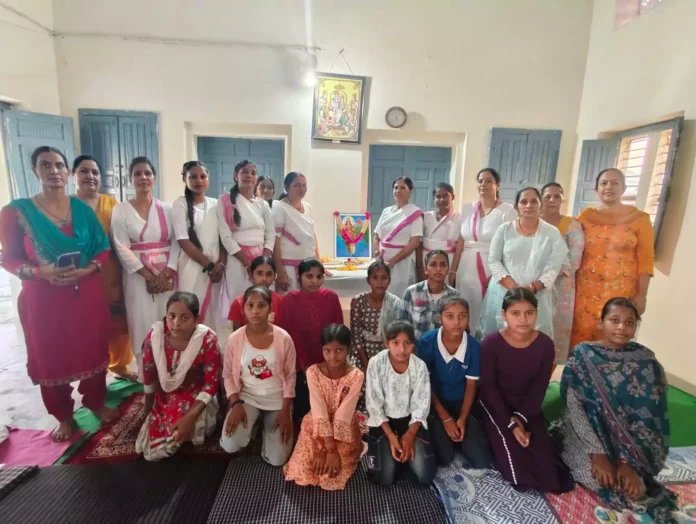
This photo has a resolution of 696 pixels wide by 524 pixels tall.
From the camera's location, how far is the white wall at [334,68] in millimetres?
4195

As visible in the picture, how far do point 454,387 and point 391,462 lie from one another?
0.55 meters

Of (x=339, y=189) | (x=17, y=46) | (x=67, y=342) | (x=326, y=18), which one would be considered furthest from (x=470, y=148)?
(x=17, y=46)

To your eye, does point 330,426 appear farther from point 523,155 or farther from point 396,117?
point 523,155

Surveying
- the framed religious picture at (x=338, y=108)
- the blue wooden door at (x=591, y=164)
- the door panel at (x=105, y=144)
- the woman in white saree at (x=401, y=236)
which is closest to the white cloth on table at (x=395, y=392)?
the woman in white saree at (x=401, y=236)

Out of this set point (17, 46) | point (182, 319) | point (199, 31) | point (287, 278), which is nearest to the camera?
point (182, 319)

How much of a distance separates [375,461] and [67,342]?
1.84m

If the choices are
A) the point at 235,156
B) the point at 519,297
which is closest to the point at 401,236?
the point at 519,297

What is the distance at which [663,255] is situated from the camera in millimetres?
3377

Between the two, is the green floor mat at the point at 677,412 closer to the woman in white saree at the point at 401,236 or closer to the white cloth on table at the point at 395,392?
the white cloth on table at the point at 395,392

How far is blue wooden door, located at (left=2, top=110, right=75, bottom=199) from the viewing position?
3.68m

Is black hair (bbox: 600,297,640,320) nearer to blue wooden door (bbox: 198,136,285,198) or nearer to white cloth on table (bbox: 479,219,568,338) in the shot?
white cloth on table (bbox: 479,219,568,338)

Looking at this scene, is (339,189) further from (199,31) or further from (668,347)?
(668,347)

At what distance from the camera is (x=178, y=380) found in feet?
6.49

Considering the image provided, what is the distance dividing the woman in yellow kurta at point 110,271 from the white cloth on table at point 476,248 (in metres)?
2.66
